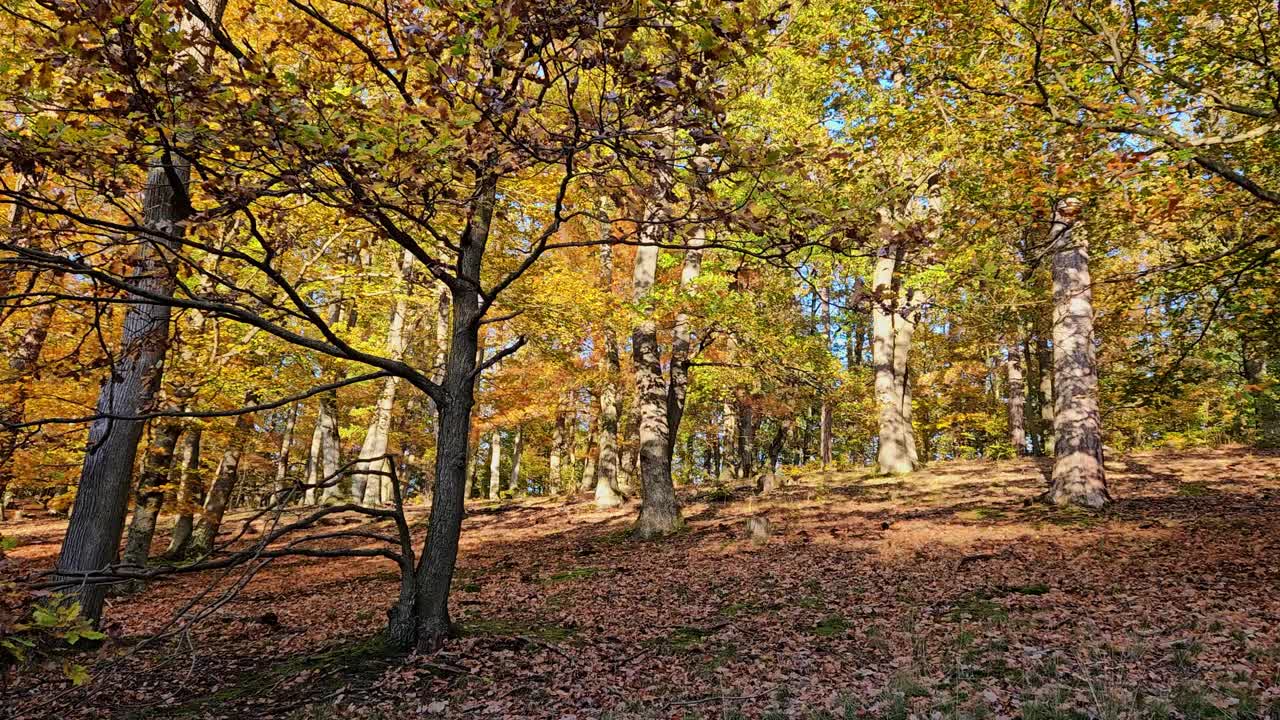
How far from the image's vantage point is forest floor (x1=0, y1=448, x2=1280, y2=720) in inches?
200

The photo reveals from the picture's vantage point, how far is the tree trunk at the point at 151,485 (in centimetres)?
1157

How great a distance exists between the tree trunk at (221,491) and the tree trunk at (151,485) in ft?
3.24

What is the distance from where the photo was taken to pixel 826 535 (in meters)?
12.2

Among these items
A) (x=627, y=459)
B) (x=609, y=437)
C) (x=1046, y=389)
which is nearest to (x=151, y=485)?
(x=609, y=437)

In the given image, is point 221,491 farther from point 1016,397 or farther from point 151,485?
point 1016,397

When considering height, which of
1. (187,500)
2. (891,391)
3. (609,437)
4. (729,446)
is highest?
(891,391)

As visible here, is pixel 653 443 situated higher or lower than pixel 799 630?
higher

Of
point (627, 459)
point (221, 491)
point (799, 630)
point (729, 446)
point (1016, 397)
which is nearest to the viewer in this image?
point (799, 630)

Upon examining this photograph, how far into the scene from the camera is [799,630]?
23.2 ft

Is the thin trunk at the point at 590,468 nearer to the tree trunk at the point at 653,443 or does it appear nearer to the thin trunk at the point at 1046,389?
the tree trunk at the point at 653,443

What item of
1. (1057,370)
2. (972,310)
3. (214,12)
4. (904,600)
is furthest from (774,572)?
(972,310)

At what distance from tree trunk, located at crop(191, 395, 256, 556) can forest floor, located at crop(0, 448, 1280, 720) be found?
1.66 metres

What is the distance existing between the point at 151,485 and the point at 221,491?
8.52 feet

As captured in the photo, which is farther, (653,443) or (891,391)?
(891,391)
